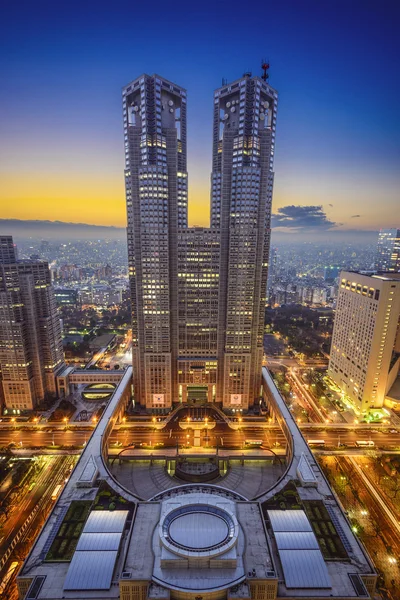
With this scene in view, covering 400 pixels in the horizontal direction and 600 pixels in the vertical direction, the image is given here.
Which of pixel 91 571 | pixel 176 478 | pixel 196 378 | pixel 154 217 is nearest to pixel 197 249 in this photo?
pixel 154 217

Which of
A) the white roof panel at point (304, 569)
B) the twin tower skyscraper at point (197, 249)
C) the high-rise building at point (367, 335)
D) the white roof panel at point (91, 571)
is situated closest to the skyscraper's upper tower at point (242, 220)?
the twin tower skyscraper at point (197, 249)

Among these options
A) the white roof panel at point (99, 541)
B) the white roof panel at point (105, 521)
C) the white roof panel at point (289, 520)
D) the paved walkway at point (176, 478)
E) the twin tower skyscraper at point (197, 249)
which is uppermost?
the twin tower skyscraper at point (197, 249)

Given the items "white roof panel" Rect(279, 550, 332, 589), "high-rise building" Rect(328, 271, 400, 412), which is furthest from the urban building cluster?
"high-rise building" Rect(328, 271, 400, 412)

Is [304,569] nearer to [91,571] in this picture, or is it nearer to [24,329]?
[91,571]

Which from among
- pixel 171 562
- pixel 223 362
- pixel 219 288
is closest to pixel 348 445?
pixel 223 362

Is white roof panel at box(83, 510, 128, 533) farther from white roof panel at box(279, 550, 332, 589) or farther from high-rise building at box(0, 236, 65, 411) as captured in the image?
high-rise building at box(0, 236, 65, 411)

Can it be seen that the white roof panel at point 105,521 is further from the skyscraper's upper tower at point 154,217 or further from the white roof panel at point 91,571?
the skyscraper's upper tower at point 154,217
